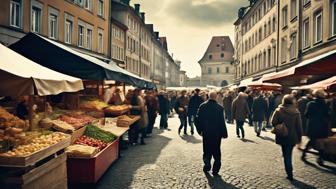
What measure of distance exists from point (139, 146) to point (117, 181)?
4754 millimetres

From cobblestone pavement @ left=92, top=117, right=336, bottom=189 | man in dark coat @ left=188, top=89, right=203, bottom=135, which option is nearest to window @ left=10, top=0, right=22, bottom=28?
man in dark coat @ left=188, top=89, right=203, bottom=135

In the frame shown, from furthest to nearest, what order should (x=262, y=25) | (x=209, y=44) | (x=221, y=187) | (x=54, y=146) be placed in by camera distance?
(x=209, y=44) < (x=262, y=25) < (x=221, y=187) < (x=54, y=146)

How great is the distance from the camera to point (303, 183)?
7117 millimetres

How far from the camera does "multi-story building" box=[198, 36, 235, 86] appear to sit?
89.3 m

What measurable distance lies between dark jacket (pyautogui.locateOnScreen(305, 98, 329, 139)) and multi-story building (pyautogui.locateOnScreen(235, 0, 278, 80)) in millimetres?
22773

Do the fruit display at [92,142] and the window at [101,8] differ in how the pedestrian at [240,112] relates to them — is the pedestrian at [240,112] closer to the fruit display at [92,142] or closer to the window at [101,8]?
the fruit display at [92,142]

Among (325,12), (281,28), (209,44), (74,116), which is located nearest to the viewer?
(74,116)

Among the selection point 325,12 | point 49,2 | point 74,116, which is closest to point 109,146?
point 74,116

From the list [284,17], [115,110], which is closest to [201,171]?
[115,110]

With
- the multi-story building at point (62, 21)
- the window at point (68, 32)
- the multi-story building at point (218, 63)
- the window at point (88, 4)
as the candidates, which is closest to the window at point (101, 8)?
the multi-story building at point (62, 21)

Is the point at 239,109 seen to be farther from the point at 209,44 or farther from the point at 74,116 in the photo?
the point at 209,44

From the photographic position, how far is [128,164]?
349 inches

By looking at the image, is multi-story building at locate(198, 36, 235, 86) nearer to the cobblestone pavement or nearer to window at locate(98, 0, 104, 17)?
window at locate(98, 0, 104, 17)

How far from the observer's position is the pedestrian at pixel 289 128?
745cm
